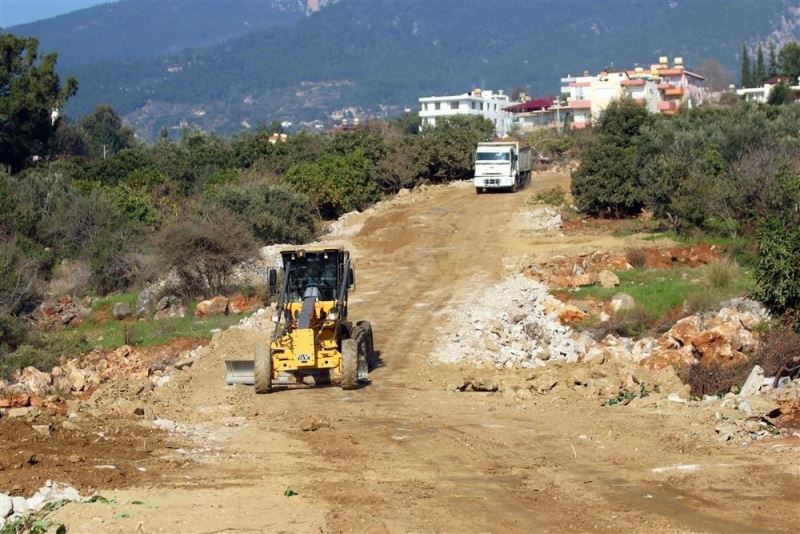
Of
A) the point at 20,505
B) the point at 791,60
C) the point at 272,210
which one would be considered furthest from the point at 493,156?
the point at 791,60

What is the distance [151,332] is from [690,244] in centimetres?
1626

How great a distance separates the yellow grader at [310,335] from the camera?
20.8 metres

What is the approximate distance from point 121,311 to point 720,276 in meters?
18.6

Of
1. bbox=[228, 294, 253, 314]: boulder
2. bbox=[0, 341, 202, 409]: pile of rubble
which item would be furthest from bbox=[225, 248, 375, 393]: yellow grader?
bbox=[228, 294, 253, 314]: boulder

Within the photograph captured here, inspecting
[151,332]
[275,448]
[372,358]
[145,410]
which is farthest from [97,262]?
[275,448]

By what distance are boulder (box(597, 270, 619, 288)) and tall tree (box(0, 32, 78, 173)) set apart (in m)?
47.9

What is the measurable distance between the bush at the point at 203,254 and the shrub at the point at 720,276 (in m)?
14.6

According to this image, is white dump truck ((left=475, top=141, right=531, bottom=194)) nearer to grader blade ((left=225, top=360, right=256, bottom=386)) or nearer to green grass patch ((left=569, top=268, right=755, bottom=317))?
green grass patch ((left=569, top=268, right=755, bottom=317))

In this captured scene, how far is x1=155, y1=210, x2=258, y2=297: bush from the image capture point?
37.0 m

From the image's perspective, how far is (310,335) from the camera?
2055 centimetres

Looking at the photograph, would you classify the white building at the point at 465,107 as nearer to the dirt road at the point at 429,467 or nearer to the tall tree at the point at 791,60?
the tall tree at the point at 791,60

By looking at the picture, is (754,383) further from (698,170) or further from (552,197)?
(552,197)

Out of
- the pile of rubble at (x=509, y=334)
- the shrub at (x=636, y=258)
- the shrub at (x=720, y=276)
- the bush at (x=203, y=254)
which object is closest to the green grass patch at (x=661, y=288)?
the shrub at (x=720, y=276)

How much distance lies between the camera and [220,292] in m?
37.5
